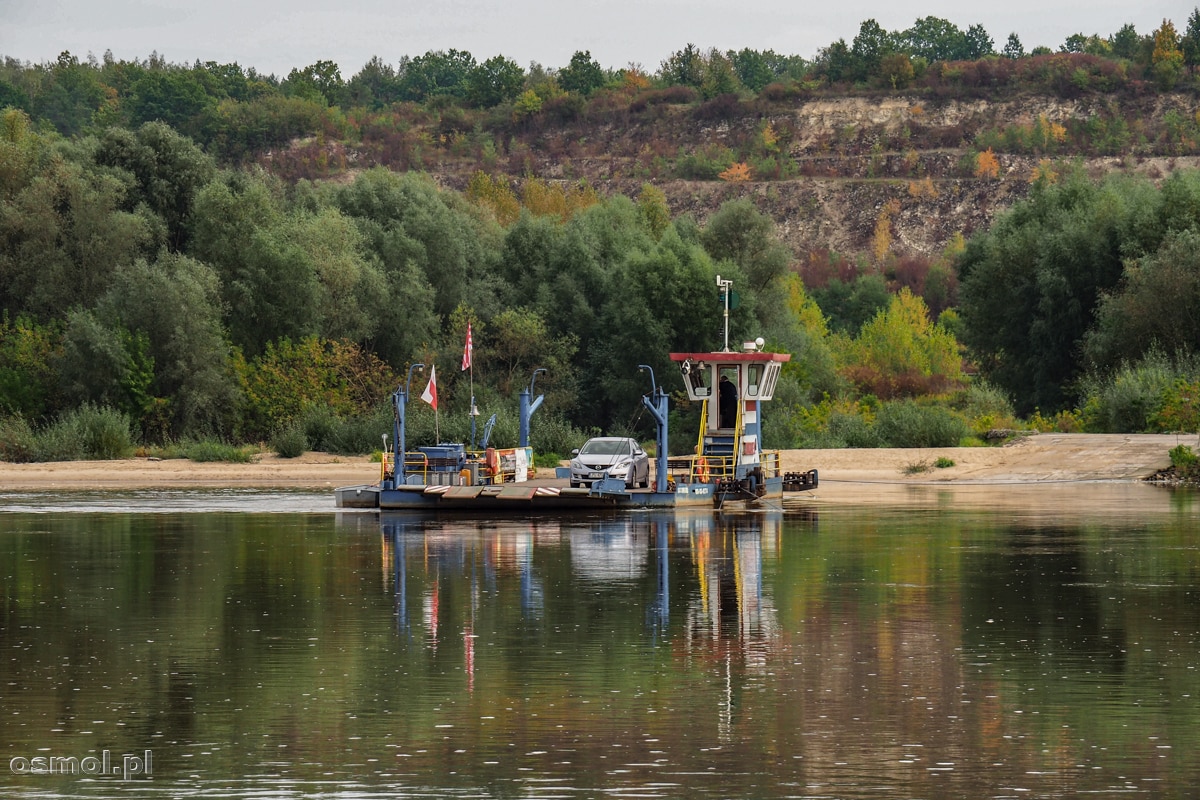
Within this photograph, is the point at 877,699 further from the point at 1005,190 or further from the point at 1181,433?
the point at 1005,190

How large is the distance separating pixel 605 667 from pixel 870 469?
40.3 metres

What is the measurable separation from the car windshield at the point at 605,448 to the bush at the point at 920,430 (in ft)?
64.3

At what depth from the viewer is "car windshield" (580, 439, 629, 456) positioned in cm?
4569

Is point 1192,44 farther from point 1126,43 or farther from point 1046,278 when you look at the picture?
point 1046,278

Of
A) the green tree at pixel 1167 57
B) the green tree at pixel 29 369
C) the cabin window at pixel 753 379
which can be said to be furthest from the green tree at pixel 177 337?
the green tree at pixel 1167 57

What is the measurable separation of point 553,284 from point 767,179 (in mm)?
69519

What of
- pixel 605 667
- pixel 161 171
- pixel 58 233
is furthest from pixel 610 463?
pixel 161 171

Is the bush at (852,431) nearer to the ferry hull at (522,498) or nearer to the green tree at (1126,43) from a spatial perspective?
the ferry hull at (522,498)

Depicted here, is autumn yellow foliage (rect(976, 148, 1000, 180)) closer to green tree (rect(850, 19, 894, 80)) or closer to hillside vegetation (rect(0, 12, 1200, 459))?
green tree (rect(850, 19, 894, 80))

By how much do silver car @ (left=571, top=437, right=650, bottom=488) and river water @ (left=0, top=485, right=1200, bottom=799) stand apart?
336 inches

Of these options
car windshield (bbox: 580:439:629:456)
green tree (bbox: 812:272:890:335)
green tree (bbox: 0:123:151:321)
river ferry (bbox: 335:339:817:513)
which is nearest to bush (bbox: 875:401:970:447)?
river ferry (bbox: 335:339:817:513)

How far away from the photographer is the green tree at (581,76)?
166 m

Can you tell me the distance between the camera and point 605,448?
151 feet

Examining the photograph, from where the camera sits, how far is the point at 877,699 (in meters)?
18.0
